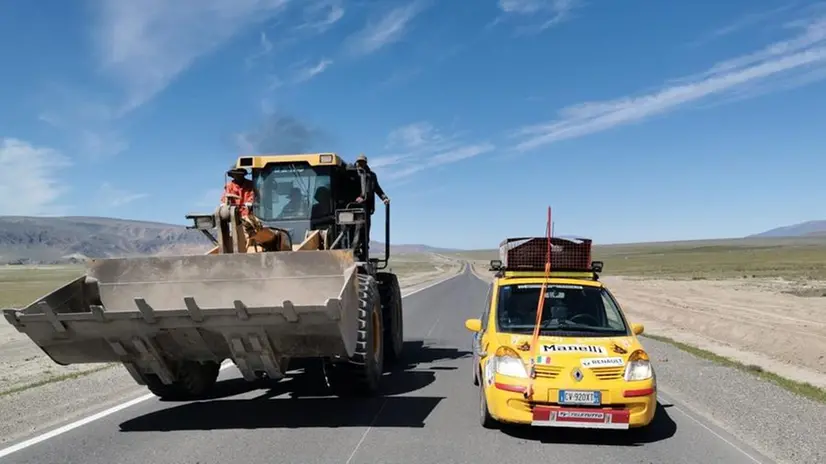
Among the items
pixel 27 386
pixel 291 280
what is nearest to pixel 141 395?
pixel 27 386

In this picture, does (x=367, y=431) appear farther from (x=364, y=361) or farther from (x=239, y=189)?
(x=239, y=189)

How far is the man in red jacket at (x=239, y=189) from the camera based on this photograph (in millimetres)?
9562

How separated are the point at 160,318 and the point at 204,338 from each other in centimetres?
49

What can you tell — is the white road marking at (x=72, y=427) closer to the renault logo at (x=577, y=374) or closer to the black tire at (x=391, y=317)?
the renault logo at (x=577, y=374)

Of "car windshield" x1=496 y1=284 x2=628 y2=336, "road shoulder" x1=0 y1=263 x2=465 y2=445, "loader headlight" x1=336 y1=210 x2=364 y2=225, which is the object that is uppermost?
"loader headlight" x1=336 y1=210 x2=364 y2=225

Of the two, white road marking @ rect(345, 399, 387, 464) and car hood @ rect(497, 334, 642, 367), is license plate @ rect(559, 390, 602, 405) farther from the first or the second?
white road marking @ rect(345, 399, 387, 464)

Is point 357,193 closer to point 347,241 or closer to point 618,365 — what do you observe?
point 347,241

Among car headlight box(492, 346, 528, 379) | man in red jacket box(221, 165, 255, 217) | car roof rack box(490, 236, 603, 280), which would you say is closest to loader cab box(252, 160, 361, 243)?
man in red jacket box(221, 165, 255, 217)

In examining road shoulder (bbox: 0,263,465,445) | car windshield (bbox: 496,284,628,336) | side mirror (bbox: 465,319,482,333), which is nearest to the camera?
road shoulder (bbox: 0,263,465,445)

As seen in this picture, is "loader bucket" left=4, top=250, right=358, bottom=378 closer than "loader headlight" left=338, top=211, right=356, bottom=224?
Yes

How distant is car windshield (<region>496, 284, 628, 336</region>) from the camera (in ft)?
23.9

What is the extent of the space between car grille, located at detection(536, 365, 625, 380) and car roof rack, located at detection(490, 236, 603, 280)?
98.5 inches

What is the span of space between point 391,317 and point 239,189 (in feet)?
10.7

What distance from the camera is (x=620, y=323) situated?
741 centimetres
